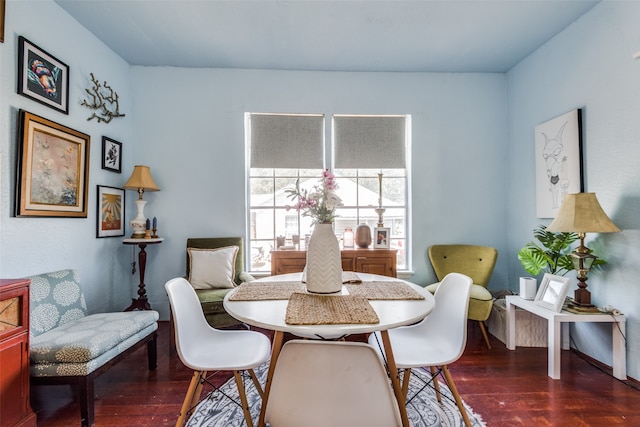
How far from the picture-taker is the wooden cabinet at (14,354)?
1502mm

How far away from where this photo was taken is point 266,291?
1790 mm

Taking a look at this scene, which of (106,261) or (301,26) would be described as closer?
(301,26)

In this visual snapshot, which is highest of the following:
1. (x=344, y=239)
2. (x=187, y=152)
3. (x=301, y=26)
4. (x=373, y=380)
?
(x=301, y=26)

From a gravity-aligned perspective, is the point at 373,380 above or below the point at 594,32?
below

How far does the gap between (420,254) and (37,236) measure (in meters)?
3.64

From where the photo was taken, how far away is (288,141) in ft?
11.8

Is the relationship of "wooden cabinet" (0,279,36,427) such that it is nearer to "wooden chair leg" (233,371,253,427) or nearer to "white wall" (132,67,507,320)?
"wooden chair leg" (233,371,253,427)

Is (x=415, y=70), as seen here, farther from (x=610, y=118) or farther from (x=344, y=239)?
(x=344, y=239)

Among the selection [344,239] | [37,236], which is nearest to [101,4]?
[37,236]

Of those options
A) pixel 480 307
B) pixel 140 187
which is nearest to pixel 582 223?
pixel 480 307

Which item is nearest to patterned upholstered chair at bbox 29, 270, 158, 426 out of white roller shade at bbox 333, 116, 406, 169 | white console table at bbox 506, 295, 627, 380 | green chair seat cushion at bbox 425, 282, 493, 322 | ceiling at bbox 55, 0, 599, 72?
ceiling at bbox 55, 0, 599, 72

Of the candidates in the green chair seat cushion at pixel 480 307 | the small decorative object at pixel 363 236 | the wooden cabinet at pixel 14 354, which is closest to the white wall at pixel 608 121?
the green chair seat cushion at pixel 480 307

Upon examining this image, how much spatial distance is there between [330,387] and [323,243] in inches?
33.2

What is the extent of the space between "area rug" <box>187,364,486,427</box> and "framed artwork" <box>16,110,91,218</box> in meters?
1.88
